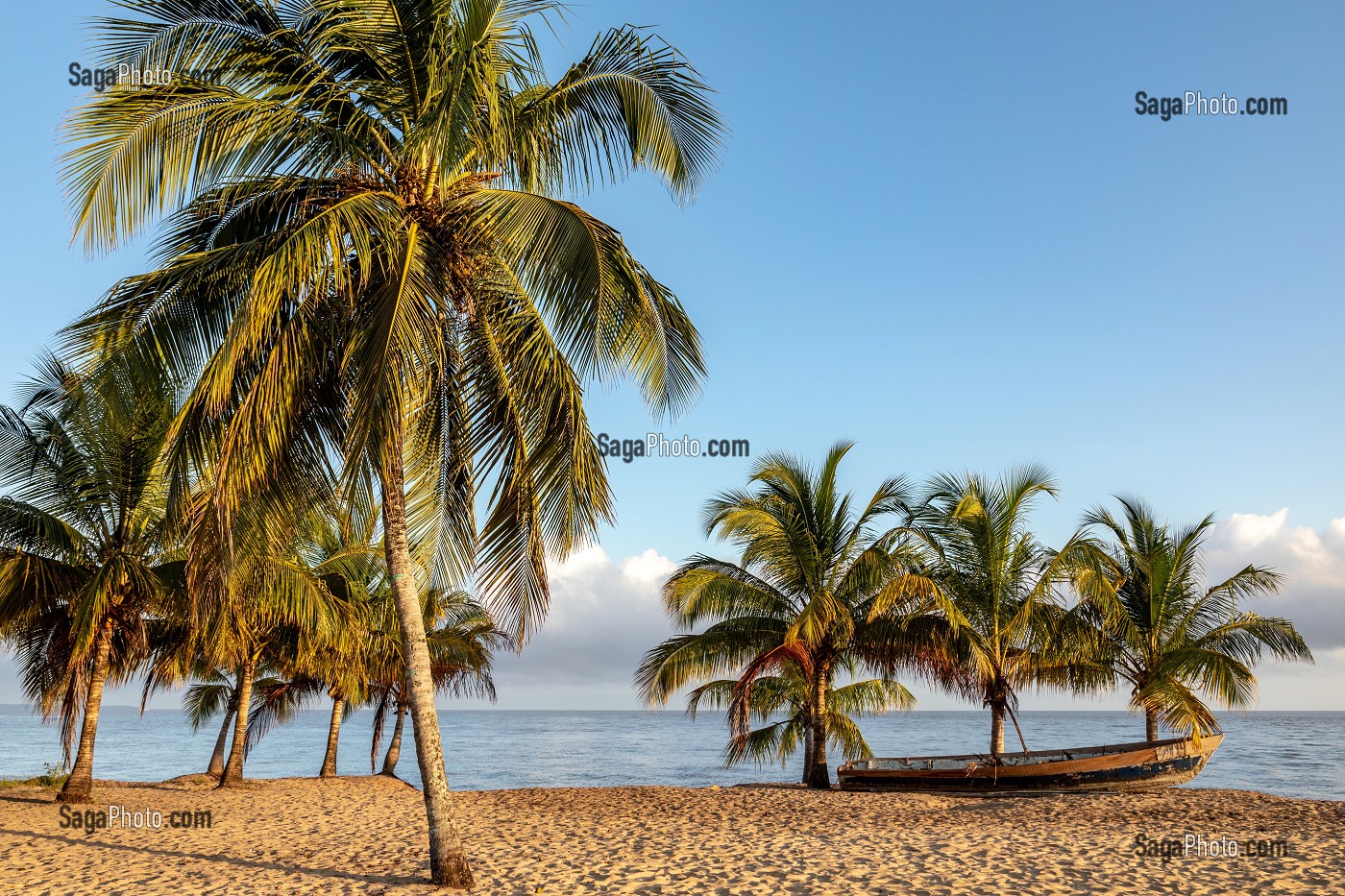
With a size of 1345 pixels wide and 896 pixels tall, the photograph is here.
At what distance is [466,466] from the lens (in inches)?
363

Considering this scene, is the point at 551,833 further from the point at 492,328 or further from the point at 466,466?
the point at 492,328

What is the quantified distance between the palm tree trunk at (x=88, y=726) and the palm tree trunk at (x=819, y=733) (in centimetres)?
1179

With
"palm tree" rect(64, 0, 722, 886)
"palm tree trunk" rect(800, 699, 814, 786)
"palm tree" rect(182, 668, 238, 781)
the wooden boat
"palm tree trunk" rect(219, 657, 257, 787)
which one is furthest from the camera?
"palm tree" rect(182, 668, 238, 781)

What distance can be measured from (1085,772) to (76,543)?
53.7 feet

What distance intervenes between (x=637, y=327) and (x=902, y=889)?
18.5 ft

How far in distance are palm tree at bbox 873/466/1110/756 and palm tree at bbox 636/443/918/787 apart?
2.94 feet

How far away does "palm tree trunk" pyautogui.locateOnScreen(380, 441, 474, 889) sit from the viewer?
24.5 feet

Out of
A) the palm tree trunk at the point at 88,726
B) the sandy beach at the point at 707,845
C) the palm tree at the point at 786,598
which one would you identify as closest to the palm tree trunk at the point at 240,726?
the sandy beach at the point at 707,845

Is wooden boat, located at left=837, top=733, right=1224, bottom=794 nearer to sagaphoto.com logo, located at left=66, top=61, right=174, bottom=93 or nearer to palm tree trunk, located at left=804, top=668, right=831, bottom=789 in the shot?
palm tree trunk, located at left=804, top=668, right=831, bottom=789

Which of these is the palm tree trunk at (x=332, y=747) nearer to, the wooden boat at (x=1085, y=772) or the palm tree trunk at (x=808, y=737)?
the palm tree trunk at (x=808, y=737)

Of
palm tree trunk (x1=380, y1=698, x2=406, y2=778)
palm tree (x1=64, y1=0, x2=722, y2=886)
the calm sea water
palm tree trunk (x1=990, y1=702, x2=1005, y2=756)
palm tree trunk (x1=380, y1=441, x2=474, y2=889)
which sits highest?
palm tree (x1=64, y1=0, x2=722, y2=886)

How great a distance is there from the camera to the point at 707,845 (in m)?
9.71

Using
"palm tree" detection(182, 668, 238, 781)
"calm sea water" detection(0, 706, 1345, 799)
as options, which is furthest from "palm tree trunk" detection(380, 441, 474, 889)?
"calm sea water" detection(0, 706, 1345, 799)

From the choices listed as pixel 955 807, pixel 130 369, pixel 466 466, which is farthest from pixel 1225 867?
pixel 130 369
